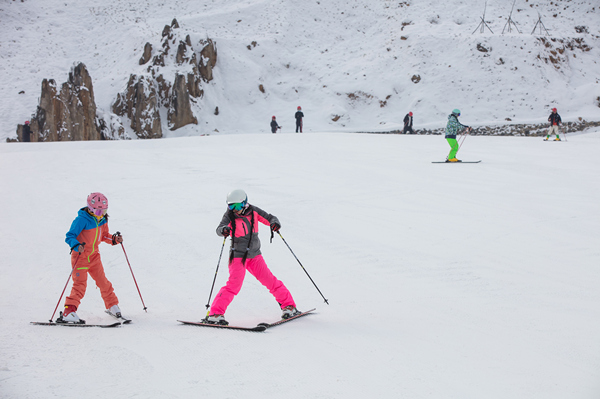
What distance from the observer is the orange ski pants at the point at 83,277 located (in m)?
5.42

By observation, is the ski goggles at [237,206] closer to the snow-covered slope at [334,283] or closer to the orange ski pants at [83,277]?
the snow-covered slope at [334,283]

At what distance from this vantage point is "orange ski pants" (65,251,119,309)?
213 inches

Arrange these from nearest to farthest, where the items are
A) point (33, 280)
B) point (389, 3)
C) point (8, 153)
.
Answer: point (33, 280) → point (8, 153) → point (389, 3)

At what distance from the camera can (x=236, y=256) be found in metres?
5.27

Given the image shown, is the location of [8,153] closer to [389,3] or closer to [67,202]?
[67,202]

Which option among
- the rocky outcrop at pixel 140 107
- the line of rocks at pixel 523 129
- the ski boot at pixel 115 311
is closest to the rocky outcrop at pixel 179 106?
the rocky outcrop at pixel 140 107

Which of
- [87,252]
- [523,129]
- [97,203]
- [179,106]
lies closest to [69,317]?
[87,252]

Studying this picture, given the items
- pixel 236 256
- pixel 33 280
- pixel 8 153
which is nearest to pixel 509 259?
pixel 236 256

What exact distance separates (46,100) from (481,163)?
74.4 ft

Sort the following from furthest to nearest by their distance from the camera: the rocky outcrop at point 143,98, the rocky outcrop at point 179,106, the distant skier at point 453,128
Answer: the rocky outcrop at point 179,106
the rocky outcrop at point 143,98
the distant skier at point 453,128

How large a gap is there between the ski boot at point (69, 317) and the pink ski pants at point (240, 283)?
5.18 feet

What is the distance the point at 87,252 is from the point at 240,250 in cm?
182

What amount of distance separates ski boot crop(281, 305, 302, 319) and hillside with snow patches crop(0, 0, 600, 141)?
84.8ft

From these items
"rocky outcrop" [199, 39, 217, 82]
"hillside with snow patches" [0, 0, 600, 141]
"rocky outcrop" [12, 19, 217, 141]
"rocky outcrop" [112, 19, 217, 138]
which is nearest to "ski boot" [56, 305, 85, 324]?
"rocky outcrop" [12, 19, 217, 141]
